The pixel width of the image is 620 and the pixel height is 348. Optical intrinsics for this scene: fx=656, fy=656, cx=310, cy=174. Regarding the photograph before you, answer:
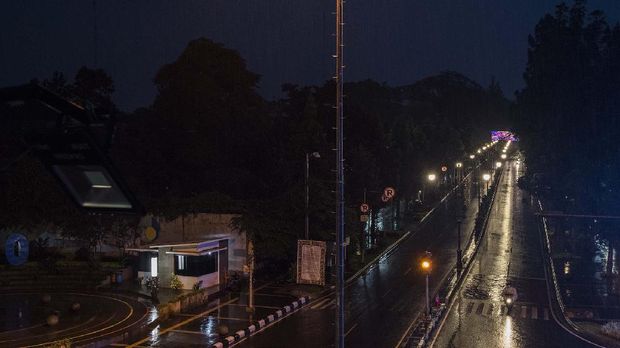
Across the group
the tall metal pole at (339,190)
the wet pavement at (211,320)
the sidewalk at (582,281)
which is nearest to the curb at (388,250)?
the wet pavement at (211,320)

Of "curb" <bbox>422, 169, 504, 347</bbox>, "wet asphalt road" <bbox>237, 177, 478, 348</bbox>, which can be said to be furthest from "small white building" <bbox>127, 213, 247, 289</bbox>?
"curb" <bbox>422, 169, 504, 347</bbox>

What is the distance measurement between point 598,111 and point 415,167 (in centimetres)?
2673

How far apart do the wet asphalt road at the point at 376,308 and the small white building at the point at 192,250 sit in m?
6.10

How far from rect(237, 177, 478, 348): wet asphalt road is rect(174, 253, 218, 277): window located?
6.15 metres

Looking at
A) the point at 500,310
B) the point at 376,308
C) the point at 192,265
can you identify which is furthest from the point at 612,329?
the point at 192,265

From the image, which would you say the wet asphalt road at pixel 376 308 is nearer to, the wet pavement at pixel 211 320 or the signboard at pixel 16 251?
the wet pavement at pixel 211 320

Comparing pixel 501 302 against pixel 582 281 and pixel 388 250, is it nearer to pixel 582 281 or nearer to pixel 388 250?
pixel 582 281

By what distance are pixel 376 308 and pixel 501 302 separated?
642 centimetres

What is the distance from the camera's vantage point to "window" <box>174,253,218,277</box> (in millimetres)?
33656

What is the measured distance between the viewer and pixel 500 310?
30203 millimetres

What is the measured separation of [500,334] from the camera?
84.8ft

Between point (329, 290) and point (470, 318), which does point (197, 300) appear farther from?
point (470, 318)

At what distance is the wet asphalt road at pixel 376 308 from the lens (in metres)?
25.1

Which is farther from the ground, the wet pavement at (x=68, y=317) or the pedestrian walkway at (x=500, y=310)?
the pedestrian walkway at (x=500, y=310)
